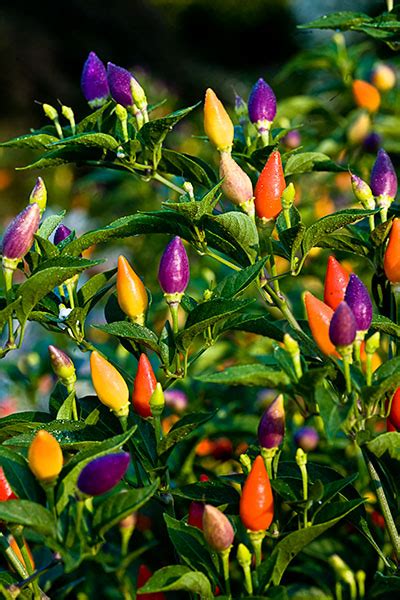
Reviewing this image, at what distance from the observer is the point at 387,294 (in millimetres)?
977

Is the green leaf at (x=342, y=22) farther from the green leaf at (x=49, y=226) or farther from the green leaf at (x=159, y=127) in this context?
the green leaf at (x=49, y=226)

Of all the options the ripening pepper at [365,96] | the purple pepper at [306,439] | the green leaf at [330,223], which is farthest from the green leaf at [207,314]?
the ripening pepper at [365,96]

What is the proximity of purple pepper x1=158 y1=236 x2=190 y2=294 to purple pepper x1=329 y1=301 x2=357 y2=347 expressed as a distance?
19cm

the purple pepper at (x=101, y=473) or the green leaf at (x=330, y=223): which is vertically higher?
the green leaf at (x=330, y=223)

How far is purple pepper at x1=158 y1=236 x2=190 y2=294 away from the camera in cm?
86

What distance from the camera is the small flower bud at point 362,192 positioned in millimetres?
916

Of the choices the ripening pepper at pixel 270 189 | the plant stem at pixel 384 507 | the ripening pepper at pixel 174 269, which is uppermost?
the ripening pepper at pixel 270 189

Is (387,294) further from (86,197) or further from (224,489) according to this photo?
(86,197)

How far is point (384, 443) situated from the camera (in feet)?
2.52

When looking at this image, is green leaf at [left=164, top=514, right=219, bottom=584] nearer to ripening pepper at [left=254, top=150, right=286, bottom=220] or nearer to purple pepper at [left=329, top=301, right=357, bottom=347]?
purple pepper at [left=329, top=301, right=357, bottom=347]

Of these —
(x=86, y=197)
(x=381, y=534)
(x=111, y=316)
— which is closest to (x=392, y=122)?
(x=381, y=534)

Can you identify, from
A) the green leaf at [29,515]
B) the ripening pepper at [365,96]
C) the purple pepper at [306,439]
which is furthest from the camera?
the ripening pepper at [365,96]

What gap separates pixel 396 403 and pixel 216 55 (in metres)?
10.6

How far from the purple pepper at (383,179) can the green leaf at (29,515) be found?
482 millimetres
